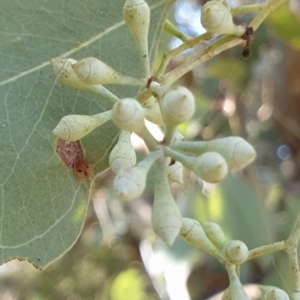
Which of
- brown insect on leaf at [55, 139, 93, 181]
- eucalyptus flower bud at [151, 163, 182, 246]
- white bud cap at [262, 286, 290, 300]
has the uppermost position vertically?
brown insect on leaf at [55, 139, 93, 181]

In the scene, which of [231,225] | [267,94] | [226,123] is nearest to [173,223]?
[231,225]

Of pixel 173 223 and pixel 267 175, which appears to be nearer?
pixel 173 223

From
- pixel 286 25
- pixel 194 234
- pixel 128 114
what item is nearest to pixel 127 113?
pixel 128 114

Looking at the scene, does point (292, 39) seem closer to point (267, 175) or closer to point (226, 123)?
point (226, 123)

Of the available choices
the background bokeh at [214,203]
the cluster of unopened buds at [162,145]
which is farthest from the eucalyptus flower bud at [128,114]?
the background bokeh at [214,203]

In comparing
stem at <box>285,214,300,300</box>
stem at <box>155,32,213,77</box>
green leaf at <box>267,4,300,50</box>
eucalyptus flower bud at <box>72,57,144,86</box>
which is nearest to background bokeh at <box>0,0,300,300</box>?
green leaf at <box>267,4,300,50</box>

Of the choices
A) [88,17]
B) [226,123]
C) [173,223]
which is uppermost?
[226,123]

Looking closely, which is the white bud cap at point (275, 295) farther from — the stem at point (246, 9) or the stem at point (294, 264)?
the stem at point (246, 9)

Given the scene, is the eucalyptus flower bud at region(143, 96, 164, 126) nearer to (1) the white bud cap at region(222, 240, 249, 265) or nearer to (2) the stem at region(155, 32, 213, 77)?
(2) the stem at region(155, 32, 213, 77)
